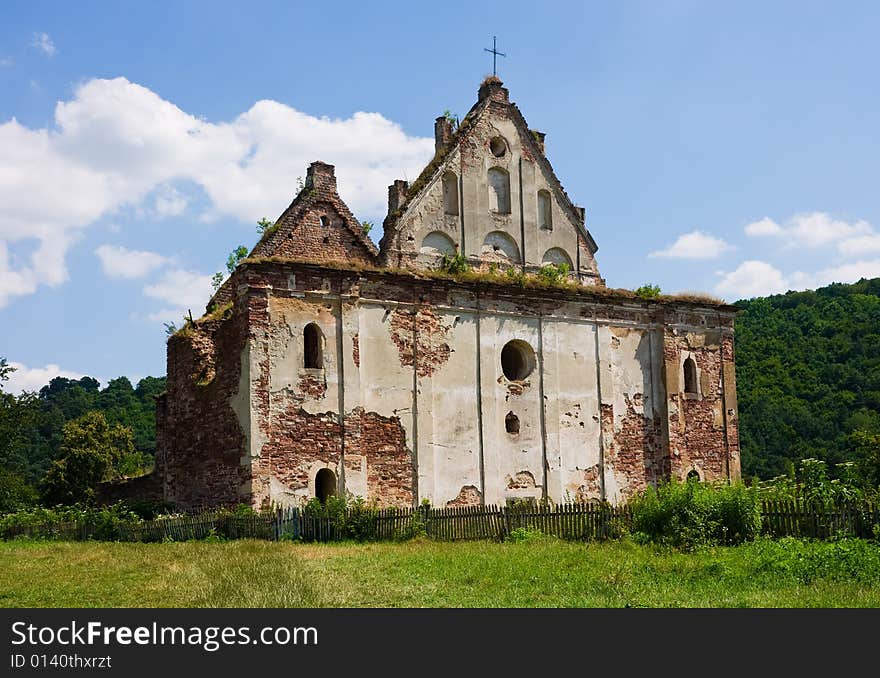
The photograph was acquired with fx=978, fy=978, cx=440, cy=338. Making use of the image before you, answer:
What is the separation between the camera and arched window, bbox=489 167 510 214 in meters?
27.0

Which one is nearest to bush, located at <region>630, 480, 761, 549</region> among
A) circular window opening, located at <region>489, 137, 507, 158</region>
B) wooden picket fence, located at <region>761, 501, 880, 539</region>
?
wooden picket fence, located at <region>761, 501, 880, 539</region>

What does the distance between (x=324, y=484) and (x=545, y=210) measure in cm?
1082

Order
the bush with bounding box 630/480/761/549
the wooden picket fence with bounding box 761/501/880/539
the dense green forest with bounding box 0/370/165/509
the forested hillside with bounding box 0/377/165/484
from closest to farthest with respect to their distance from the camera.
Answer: the wooden picket fence with bounding box 761/501/880/539 < the bush with bounding box 630/480/761/549 < the dense green forest with bounding box 0/370/165/509 < the forested hillside with bounding box 0/377/165/484

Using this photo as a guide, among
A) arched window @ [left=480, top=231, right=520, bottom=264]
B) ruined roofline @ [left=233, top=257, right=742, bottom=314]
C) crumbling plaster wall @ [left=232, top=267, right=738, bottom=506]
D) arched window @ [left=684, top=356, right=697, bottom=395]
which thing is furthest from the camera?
arched window @ [left=684, top=356, right=697, bottom=395]

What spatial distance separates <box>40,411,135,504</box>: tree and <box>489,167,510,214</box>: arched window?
23.4 meters

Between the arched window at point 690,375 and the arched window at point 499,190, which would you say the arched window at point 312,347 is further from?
the arched window at point 690,375

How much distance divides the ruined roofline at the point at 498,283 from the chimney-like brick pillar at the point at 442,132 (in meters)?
4.09

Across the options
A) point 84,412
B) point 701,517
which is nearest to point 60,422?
point 84,412

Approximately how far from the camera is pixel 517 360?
25.5 meters

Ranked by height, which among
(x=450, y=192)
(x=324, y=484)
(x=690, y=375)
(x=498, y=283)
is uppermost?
(x=450, y=192)

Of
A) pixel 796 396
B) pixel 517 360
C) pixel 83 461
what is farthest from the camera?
pixel 796 396

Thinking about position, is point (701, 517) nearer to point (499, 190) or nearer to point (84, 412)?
point (499, 190)

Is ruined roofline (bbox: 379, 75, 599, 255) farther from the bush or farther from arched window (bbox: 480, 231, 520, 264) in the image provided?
the bush
